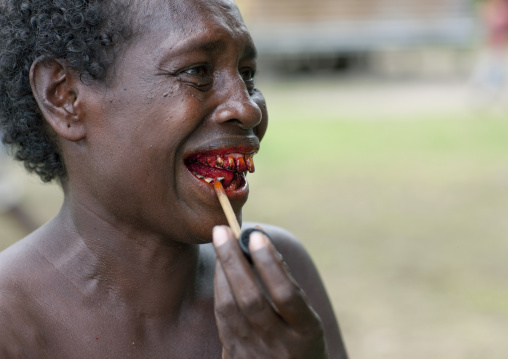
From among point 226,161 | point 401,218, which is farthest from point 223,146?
point 401,218

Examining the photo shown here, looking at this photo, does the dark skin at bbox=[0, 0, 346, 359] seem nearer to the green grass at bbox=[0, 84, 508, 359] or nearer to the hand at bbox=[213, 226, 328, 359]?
the hand at bbox=[213, 226, 328, 359]

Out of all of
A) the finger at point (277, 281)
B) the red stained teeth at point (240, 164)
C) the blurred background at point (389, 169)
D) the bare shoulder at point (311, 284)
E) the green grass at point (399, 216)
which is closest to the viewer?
the finger at point (277, 281)

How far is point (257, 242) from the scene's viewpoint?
1651 millimetres

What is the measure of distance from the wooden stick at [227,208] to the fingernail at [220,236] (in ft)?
0.37

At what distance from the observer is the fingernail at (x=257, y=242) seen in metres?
1.65

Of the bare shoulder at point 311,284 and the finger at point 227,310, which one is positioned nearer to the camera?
the finger at point 227,310

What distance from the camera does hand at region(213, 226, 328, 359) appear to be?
1636 millimetres

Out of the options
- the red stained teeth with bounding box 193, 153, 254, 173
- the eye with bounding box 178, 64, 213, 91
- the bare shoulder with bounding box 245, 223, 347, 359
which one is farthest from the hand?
the bare shoulder with bounding box 245, 223, 347, 359

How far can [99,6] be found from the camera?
6.68 ft

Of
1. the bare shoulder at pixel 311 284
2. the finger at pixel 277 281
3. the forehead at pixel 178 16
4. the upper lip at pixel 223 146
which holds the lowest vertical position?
the bare shoulder at pixel 311 284

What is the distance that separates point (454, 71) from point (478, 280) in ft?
42.4

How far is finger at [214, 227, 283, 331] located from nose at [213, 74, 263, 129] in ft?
1.44

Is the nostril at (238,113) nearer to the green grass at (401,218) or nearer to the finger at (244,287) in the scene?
the finger at (244,287)

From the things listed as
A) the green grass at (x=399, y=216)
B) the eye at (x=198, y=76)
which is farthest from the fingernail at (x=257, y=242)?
the green grass at (x=399, y=216)
